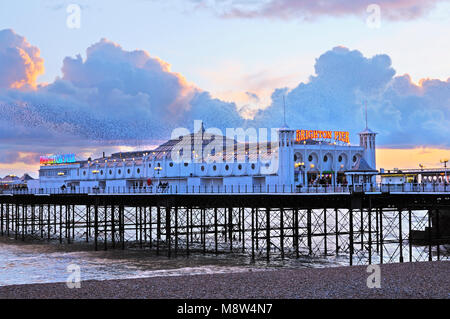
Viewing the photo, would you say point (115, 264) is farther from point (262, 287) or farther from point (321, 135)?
point (321, 135)

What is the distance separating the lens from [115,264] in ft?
151

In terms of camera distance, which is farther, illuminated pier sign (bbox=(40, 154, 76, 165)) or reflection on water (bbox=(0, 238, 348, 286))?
illuminated pier sign (bbox=(40, 154, 76, 165))

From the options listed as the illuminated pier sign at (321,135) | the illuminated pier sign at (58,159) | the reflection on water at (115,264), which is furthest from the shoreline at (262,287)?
the illuminated pier sign at (58,159)

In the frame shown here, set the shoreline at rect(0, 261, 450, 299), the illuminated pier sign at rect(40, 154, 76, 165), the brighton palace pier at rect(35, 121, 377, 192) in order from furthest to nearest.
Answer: the illuminated pier sign at rect(40, 154, 76, 165) → the brighton palace pier at rect(35, 121, 377, 192) → the shoreline at rect(0, 261, 450, 299)

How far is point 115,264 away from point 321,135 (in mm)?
30094

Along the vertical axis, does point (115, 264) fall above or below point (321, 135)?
below

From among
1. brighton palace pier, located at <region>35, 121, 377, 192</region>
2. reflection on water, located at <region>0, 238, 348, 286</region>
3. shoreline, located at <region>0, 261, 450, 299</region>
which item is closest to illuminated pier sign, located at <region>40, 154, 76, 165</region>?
brighton palace pier, located at <region>35, 121, 377, 192</region>

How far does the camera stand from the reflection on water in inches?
1596

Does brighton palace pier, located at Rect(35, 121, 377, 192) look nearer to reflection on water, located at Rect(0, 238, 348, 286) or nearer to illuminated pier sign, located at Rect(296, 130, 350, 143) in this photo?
illuminated pier sign, located at Rect(296, 130, 350, 143)

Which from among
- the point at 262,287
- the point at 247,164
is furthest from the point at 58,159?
the point at 262,287
